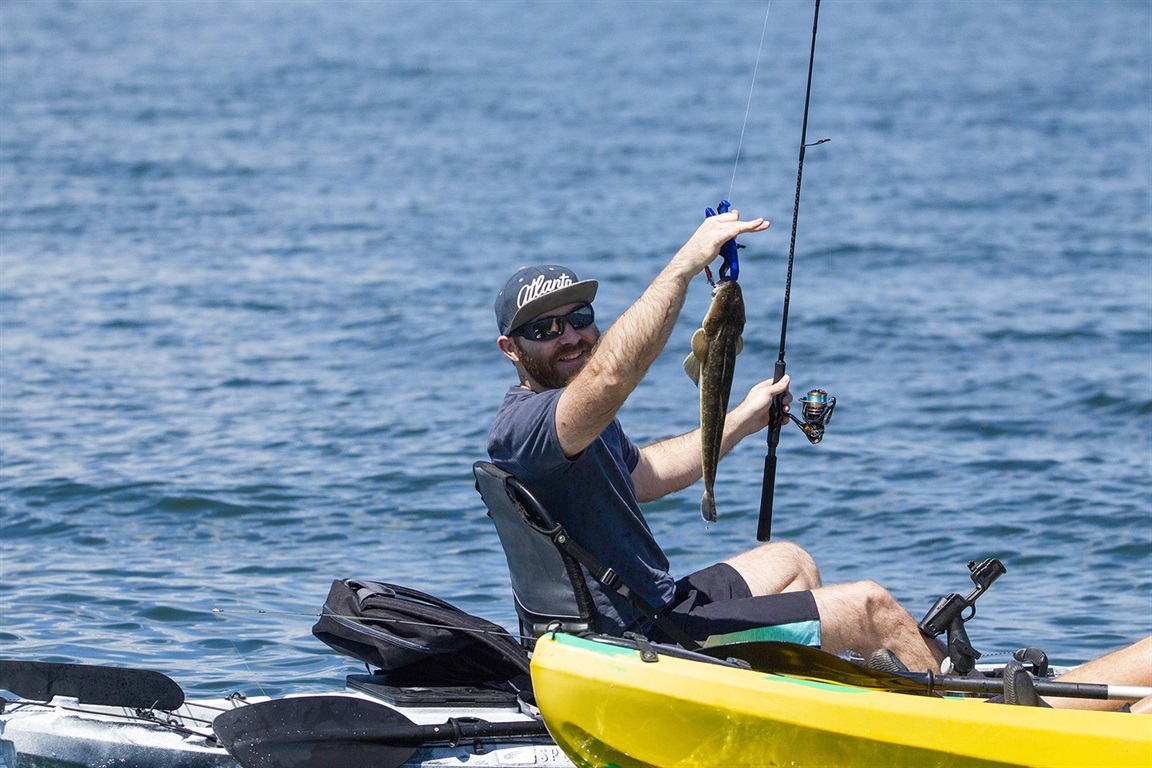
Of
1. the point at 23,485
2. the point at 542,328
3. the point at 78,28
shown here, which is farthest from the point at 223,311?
the point at 78,28

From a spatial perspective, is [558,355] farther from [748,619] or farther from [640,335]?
[748,619]

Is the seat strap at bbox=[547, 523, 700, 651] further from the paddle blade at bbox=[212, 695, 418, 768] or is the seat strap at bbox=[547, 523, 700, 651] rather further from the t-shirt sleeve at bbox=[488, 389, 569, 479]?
the paddle blade at bbox=[212, 695, 418, 768]

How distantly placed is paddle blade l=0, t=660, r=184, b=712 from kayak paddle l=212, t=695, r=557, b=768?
0.32 meters

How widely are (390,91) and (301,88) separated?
165cm

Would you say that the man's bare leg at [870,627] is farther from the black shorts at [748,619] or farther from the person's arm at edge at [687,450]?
the person's arm at edge at [687,450]

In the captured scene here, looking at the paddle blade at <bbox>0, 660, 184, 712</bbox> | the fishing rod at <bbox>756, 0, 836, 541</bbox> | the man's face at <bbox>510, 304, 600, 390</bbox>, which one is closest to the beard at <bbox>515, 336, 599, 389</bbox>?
the man's face at <bbox>510, 304, 600, 390</bbox>

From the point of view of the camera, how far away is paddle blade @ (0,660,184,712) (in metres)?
4.82

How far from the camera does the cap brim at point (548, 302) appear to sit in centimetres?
471

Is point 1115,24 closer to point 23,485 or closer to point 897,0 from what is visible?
point 897,0

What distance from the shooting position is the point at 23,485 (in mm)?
9320

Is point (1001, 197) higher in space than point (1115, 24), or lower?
lower

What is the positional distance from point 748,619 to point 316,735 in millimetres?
1377

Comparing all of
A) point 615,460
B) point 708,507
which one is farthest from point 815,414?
point 615,460

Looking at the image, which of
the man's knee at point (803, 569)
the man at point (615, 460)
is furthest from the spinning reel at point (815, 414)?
the man at point (615, 460)
